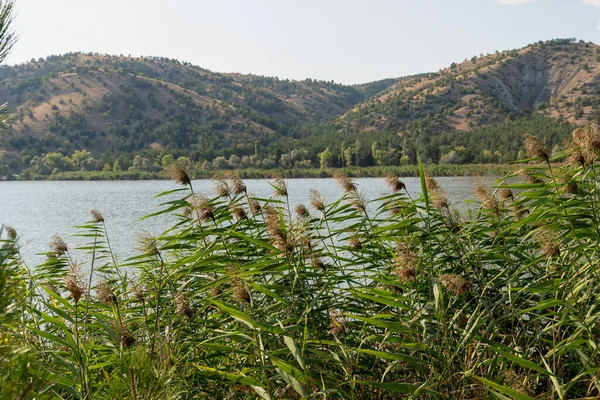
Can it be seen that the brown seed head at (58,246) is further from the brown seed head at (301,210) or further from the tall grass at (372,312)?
the brown seed head at (301,210)

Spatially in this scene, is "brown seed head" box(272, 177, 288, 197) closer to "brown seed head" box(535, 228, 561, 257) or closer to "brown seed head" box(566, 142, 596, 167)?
"brown seed head" box(535, 228, 561, 257)

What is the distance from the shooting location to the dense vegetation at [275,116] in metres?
88.2

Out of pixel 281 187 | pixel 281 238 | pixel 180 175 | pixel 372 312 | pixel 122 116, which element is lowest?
pixel 372 312

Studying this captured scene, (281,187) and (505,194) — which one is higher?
(281,187)

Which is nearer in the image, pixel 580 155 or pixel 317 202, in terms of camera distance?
pixel 580 155

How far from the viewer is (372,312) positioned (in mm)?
3680

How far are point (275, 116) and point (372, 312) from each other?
166 meters

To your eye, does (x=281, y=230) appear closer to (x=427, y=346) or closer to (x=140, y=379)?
(x=427, y=346)

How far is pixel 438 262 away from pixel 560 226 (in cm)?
84

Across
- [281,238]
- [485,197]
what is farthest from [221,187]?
[485,197]

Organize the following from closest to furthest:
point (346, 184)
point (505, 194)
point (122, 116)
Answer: point (346, 184)
point (505, 194)
point (122, 116)

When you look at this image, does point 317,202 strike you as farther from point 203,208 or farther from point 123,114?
point 123,114

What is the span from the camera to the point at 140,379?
1574 millimetres

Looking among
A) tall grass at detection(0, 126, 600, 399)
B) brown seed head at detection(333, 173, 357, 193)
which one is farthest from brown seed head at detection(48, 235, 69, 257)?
brown seed head at detection(333, 173, 357, 193)
